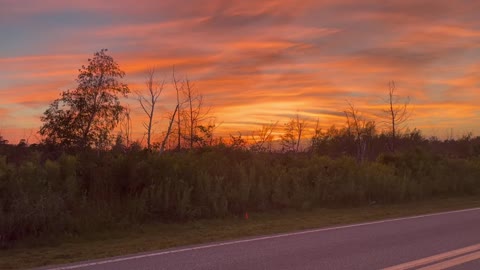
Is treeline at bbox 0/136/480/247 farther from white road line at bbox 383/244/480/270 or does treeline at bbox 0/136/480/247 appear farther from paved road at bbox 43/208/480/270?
white road line at bbox 383/244/480/270

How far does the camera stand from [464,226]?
12.5m

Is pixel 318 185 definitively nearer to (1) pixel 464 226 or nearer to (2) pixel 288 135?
(1) pixel 464 226

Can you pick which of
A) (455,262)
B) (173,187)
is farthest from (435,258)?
(173,187)

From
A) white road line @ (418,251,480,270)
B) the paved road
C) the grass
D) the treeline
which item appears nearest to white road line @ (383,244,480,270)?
the paved road

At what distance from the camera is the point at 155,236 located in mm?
12375

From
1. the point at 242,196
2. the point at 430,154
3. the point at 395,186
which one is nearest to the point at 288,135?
the point at 430,154

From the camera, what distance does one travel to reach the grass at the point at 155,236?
31.3 ft

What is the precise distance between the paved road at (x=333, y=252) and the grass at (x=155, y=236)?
95 cm

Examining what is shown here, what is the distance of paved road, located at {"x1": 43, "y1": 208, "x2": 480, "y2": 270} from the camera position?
8000 mm

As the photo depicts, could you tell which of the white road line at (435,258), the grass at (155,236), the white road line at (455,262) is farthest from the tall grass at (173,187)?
the white road line at (455,262)

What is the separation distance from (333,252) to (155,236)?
5.05 metres

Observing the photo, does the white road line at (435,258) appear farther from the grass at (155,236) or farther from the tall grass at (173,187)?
the tall grass at (173,187)

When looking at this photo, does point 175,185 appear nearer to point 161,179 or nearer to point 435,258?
point 161,179

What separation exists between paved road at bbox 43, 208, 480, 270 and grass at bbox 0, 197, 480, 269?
947 millimetres
